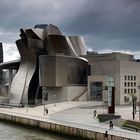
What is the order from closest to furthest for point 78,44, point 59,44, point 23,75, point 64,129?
point 64,129, point 59,44, point 23,75, point 78,44

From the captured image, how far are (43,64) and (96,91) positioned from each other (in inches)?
447

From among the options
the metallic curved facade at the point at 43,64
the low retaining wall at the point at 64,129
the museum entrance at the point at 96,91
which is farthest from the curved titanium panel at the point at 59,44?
the low retaining wall at the point at 64,129

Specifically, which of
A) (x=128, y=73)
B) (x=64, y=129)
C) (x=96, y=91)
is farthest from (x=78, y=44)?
(x=64, y=129)

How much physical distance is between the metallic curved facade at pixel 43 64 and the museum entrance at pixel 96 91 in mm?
4764

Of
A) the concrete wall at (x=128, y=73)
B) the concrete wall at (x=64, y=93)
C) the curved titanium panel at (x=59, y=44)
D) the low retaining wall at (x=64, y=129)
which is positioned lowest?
the low retaining wall at (x=64, y=129)

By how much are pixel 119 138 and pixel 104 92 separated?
4169cm

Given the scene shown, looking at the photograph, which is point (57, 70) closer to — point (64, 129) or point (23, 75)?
point (23, 75)

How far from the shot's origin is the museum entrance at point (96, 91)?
73575 millimetres

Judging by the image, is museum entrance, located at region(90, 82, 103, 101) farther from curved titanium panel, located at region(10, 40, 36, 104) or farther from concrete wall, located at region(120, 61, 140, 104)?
curved titanium panel, located at region(10, 40, 36, 104)

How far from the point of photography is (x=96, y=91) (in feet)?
243

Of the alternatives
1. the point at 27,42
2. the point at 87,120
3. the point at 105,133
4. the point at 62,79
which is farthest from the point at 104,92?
the point at 105,133

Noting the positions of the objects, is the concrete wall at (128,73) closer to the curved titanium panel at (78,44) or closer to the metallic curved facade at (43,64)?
the metallic curved facade at (43,64)

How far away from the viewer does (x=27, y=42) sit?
77.2 m

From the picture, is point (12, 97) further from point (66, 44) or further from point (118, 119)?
point (118, 119)
